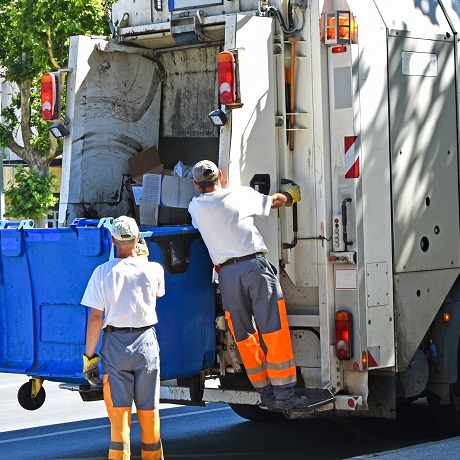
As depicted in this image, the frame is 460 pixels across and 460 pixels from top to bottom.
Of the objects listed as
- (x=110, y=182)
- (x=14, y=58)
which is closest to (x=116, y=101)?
(x=110, y=182)

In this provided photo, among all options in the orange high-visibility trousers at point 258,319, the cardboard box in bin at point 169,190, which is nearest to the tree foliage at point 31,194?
the cardboard box in bin at point 169,190

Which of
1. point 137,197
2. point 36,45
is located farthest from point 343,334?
point 36,45

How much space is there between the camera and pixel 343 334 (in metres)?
6.96

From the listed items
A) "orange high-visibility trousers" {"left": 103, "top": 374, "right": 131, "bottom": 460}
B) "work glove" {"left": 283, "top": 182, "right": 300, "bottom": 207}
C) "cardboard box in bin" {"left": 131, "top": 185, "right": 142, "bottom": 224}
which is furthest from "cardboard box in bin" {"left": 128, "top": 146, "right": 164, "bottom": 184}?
"orange high-visibility trousers" {"left": 103, "top": 374, "right": 131, "bottom": 460}

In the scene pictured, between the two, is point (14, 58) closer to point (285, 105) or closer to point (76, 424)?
point (76, 424)

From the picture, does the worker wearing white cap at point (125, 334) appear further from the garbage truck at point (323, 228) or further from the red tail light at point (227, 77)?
the red tail light at point (227, 77)

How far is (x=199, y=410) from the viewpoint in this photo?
9750 mm

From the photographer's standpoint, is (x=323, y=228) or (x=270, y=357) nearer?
(x=270, y=357)

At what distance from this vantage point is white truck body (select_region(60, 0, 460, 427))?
6957mm

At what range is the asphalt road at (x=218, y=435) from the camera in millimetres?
7852

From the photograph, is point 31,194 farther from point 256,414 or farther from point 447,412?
point 447,412

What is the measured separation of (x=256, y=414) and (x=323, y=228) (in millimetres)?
2360

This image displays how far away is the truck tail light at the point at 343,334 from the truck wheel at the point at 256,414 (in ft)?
6.39

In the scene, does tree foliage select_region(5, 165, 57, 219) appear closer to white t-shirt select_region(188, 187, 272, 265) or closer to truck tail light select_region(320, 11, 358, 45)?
white t-shirt select_region(188, 187, 272, 265)
